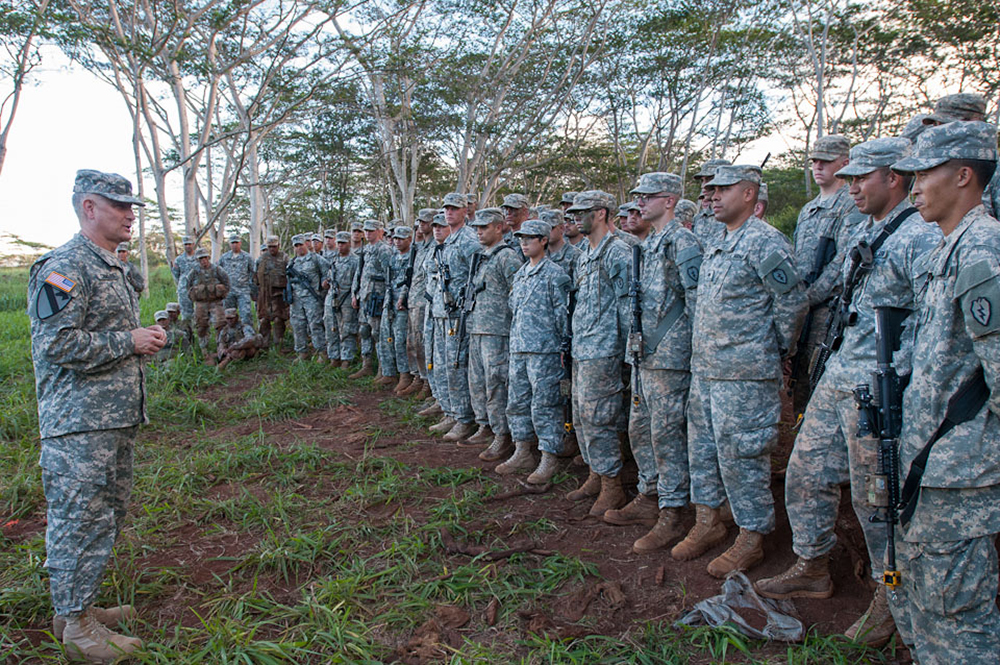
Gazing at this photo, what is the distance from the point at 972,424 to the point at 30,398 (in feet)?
29.3

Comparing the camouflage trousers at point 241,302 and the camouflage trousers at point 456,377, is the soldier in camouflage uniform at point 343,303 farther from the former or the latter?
the camouflage trousers at point 456,377

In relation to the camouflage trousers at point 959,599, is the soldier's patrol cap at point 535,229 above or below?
above

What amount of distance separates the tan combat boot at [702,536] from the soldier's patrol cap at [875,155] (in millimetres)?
1887

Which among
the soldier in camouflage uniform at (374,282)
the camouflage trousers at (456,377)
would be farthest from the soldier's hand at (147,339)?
the soldier in camouflage uniform at (374,282)

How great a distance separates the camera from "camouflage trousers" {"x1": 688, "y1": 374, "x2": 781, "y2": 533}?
3.24 metres

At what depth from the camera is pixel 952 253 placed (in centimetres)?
199

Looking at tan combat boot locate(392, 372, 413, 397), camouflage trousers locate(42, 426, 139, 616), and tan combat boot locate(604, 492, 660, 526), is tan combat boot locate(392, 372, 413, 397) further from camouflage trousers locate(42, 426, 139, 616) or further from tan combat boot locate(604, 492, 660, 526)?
camouflage trousers locate(42, 426, 139, 616)

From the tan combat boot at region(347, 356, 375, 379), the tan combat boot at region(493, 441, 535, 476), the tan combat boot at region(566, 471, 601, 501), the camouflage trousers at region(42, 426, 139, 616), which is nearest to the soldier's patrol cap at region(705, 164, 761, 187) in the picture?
the tan combat boot at region(566, 471, 601, 501)

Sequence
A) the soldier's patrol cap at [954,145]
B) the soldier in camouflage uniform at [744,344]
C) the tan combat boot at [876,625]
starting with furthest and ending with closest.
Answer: the soldier in camouflage uniform at [744,344] → the tan combat boot at [876,625] → the soldier's patrol cap at [954,145]

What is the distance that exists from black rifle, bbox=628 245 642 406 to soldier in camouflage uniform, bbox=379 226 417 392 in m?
4.32

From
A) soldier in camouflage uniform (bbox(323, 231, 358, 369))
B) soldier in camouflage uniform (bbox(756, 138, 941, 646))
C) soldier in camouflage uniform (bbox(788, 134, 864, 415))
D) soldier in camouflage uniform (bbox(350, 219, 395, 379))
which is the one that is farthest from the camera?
soldier in camouflage uniform (bbox(323, 231, 358, 369))

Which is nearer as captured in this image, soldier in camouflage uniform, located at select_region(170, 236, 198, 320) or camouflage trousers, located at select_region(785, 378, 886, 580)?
camouflage trousers, located at select_region(785, 378, 886, 580)

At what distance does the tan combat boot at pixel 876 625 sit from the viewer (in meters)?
2.75

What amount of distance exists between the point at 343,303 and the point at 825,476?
25.1 ft
